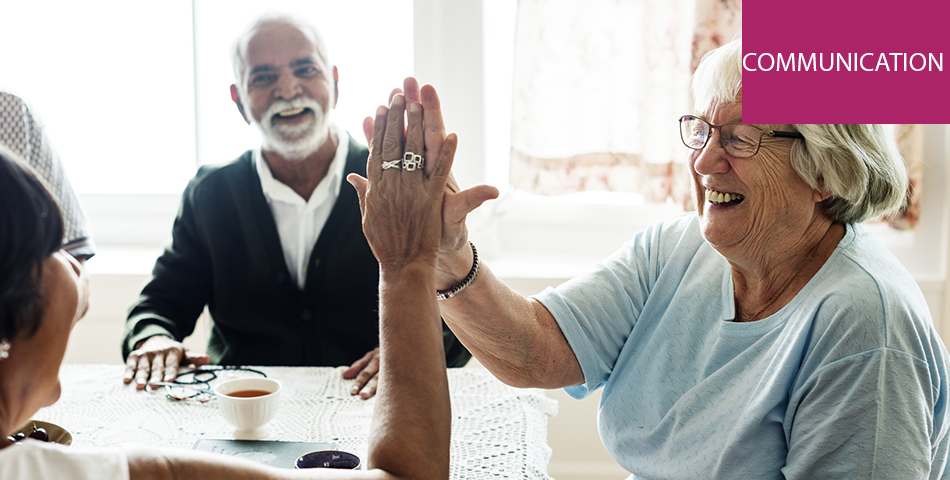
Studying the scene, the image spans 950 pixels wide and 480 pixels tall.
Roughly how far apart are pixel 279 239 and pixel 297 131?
325mm

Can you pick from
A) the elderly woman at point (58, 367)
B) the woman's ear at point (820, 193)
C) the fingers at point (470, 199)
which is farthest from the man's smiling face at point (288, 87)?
the woman's ear at point (820, 193)

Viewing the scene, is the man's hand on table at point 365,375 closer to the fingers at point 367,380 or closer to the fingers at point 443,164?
the fingers at point 367,380

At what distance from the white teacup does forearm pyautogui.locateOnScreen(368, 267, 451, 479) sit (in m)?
0.46

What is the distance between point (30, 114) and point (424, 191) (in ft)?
4.56

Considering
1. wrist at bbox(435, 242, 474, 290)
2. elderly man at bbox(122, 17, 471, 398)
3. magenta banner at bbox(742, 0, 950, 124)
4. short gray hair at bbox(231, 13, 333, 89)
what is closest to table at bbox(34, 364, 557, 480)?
wrist at bbox(435, 242, 474, 290)

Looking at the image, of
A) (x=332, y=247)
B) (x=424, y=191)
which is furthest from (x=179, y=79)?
(x=424, y=191)

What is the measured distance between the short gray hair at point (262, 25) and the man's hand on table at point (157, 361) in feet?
3.00

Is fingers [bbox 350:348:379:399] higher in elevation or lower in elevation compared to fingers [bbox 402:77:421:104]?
lower

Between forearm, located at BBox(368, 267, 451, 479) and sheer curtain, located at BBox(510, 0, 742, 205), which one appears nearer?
forearm, located at BBox(368, 267, 451, 479)

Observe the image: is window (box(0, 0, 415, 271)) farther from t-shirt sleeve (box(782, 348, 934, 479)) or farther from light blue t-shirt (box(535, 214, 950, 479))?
t-shirt sleeve (box(782, 348, 934, 479))

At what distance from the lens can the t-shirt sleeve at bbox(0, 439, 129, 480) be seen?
66 centimetres

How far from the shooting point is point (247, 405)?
1.26 meters

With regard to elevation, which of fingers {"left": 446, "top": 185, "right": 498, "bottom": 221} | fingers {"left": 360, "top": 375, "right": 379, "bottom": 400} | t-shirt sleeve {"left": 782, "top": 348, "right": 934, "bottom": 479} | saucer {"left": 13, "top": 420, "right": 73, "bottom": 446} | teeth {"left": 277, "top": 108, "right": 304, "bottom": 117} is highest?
teeth {"left": 277, "top": 108, "right": 304, "bottom": 117}

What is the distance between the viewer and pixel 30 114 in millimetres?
1905
